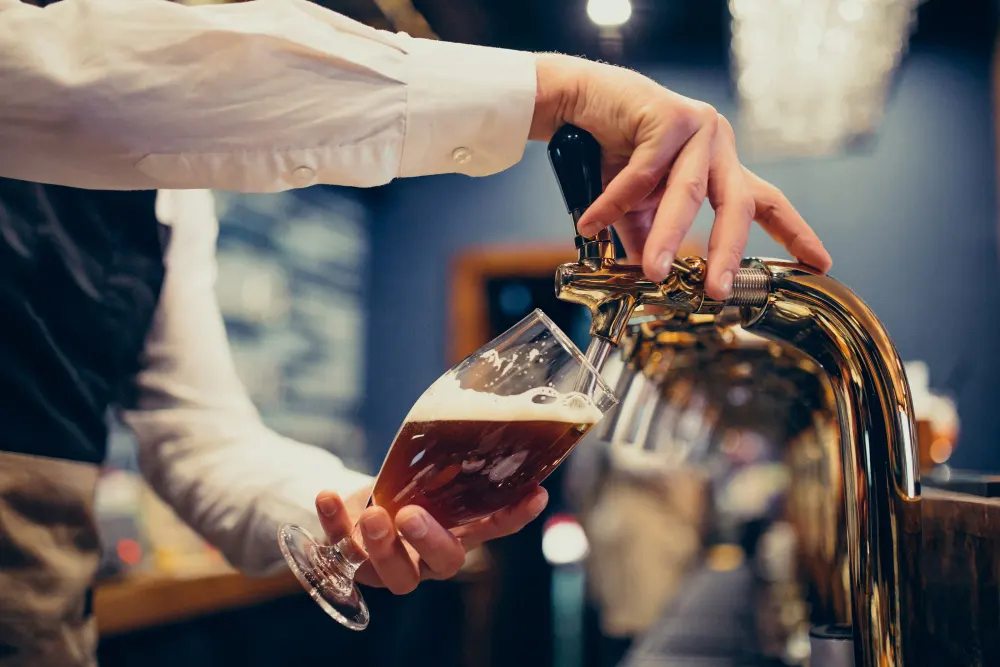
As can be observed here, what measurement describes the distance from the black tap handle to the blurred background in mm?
1472

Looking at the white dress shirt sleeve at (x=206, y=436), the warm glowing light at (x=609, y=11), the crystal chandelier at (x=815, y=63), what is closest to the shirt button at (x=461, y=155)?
the white dress shirt sleeve at (x=206, y=436)

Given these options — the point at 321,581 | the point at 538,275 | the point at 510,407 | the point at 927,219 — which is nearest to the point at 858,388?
the point at 510,407

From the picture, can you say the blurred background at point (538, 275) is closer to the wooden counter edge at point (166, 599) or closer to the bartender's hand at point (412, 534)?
the wooden counter edge at point (166, 599)

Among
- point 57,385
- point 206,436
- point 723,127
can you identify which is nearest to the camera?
point 723,127

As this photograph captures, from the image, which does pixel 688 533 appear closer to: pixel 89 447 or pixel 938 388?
pixel 938 388

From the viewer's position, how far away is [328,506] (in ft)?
2.39

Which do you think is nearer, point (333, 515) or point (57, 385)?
point (333, 515)

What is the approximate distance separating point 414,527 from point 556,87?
15.4 inches

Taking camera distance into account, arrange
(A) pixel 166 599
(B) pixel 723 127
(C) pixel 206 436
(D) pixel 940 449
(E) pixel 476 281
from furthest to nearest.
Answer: (E) pixel 476 281 → (D) pixel 940 449 → (A) pixel 166 599 → (C) pixel 206 436 → (B) pixel 723 127

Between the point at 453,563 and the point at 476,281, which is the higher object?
the point at 476,281

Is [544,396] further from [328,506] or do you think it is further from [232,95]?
[232,95]

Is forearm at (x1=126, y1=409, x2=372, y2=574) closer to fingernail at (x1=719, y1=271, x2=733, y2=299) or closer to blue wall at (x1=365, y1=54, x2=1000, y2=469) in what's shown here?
fingernail at (x1=719, y1=271, x2=733, y2=299)

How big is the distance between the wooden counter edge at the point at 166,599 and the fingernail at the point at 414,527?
64.3 inches

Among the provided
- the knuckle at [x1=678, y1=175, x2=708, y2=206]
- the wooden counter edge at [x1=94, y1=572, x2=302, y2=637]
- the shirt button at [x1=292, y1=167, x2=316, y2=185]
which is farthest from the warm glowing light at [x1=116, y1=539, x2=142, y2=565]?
the knuckle at [x1=678, y1=175, x2=708, y2=206]
